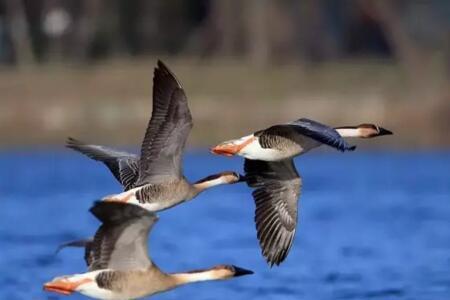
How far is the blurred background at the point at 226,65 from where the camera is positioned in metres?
32.8

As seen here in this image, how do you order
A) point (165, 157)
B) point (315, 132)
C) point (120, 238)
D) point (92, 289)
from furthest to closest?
point (165, 157) → point (315, 132) → point (92, 289) → point (120, 238)

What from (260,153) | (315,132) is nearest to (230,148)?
(260,153)

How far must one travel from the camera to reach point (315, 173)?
2989 centimetres

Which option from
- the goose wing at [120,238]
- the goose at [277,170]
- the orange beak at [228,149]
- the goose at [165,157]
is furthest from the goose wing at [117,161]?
the goose wing at [120,238]

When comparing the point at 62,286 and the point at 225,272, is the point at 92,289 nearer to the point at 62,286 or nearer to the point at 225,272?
the point at 62,286

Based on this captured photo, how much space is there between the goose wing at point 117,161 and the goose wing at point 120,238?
81.2 inches

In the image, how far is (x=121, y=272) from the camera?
1216 centimetres

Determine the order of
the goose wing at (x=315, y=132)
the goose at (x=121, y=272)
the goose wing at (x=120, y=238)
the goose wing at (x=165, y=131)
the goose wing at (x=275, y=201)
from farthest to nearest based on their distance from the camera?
1. the goose wing at (x=275, y=201)
2. the goose wing at (x=165, y=131)
3. the goose wing at (x=315, y=132)
4. the goose at (x=121, y=272)
5. the goose wing at (x=120, y=238)

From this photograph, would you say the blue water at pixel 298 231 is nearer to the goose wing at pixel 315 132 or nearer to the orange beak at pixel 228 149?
the goose wing at pixel 315 132

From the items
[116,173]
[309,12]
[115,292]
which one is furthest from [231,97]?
[115,292]

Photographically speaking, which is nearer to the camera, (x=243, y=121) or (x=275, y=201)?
(x=275, y=201)

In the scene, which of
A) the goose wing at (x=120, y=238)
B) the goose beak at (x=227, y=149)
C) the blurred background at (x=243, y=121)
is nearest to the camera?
the goose wing at (x=120, y=238)

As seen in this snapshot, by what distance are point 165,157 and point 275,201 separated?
126 centimetres

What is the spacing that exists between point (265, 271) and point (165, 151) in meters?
4.88
